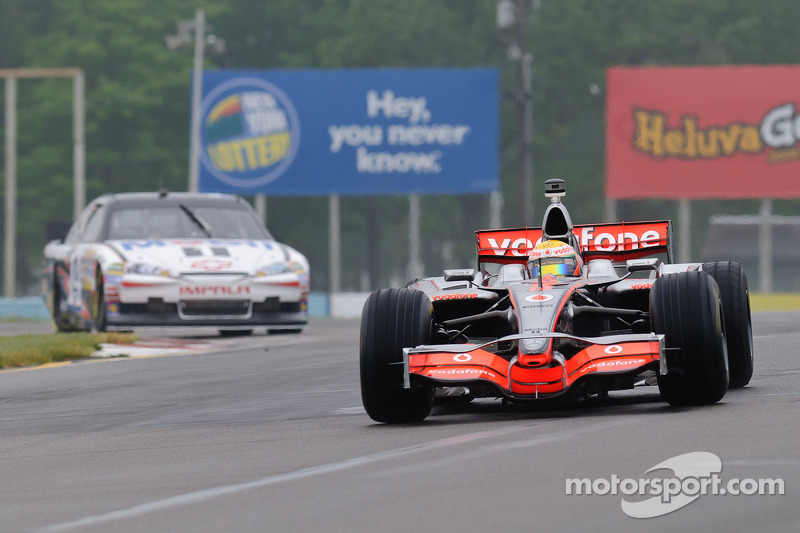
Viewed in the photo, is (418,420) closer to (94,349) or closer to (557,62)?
(94,349)

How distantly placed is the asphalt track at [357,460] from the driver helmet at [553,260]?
848 millimetres

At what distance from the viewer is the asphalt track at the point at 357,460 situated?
249 inches

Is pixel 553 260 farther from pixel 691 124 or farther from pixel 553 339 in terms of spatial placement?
pixel 691 124

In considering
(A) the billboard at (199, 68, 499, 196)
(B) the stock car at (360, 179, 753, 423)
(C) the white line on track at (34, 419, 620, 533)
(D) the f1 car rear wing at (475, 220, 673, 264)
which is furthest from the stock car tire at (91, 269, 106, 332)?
(A) the billboard at (199, 68, 499, 196)

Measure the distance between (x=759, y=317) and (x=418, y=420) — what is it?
15090 mm

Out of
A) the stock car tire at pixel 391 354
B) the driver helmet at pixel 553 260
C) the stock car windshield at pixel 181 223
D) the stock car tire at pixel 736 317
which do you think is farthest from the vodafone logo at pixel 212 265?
the stock car tire at pixel 391 354

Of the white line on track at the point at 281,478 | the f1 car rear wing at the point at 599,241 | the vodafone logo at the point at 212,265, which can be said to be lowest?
the white line on track at the point at 281,478

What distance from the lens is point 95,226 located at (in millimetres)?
19812

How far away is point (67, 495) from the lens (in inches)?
290

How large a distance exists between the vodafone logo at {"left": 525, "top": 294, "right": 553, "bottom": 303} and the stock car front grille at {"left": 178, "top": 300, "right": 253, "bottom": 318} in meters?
9.05

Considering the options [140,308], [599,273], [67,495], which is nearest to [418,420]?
[599,273]

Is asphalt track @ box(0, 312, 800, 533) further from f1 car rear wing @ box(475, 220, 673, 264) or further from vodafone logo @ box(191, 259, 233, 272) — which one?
vodafone logo @ box(191, 259, 233, 272)

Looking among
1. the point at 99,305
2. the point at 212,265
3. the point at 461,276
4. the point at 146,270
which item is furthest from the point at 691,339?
the point at 99,305

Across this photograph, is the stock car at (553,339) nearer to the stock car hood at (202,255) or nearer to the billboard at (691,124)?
the stock car hood at (202,255)
